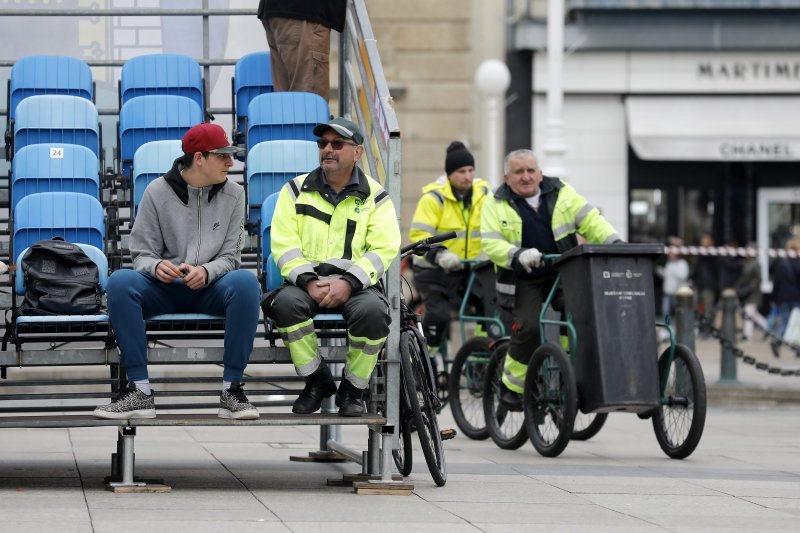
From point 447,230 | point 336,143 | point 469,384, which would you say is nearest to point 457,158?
point 447,230

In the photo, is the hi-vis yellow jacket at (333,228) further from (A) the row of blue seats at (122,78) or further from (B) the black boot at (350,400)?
(A) the row of blue seats at (122,78)

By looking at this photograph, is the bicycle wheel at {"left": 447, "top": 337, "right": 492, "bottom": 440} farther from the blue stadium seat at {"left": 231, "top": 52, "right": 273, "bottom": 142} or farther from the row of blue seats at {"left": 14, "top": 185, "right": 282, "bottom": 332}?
the row of blue seats at {"left": 14, "top": 185, "right": 282, "bottom": 332}

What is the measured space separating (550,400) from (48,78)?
369cm

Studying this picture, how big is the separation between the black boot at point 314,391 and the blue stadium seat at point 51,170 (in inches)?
70.4

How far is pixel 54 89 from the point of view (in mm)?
10898

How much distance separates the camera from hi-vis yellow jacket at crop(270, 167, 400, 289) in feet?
27.7

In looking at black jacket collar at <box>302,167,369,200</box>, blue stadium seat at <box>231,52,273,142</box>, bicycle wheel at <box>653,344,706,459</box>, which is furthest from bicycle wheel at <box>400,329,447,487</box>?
blue stadium seat at <box>231,52,273,142</box>

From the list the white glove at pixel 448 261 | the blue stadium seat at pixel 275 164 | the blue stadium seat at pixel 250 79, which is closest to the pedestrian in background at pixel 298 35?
the blue stadium seat at pixel 250 79

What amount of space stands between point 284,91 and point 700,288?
1865 centimetres

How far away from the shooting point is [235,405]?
8195mm

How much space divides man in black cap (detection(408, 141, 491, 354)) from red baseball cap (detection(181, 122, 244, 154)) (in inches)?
155

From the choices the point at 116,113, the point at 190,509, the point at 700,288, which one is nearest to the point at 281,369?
the point at 116,113

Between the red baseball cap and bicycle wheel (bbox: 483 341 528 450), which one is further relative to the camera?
bicycle wheel (bbox: 483 341 528 450)

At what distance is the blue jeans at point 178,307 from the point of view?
8055 millimetres
